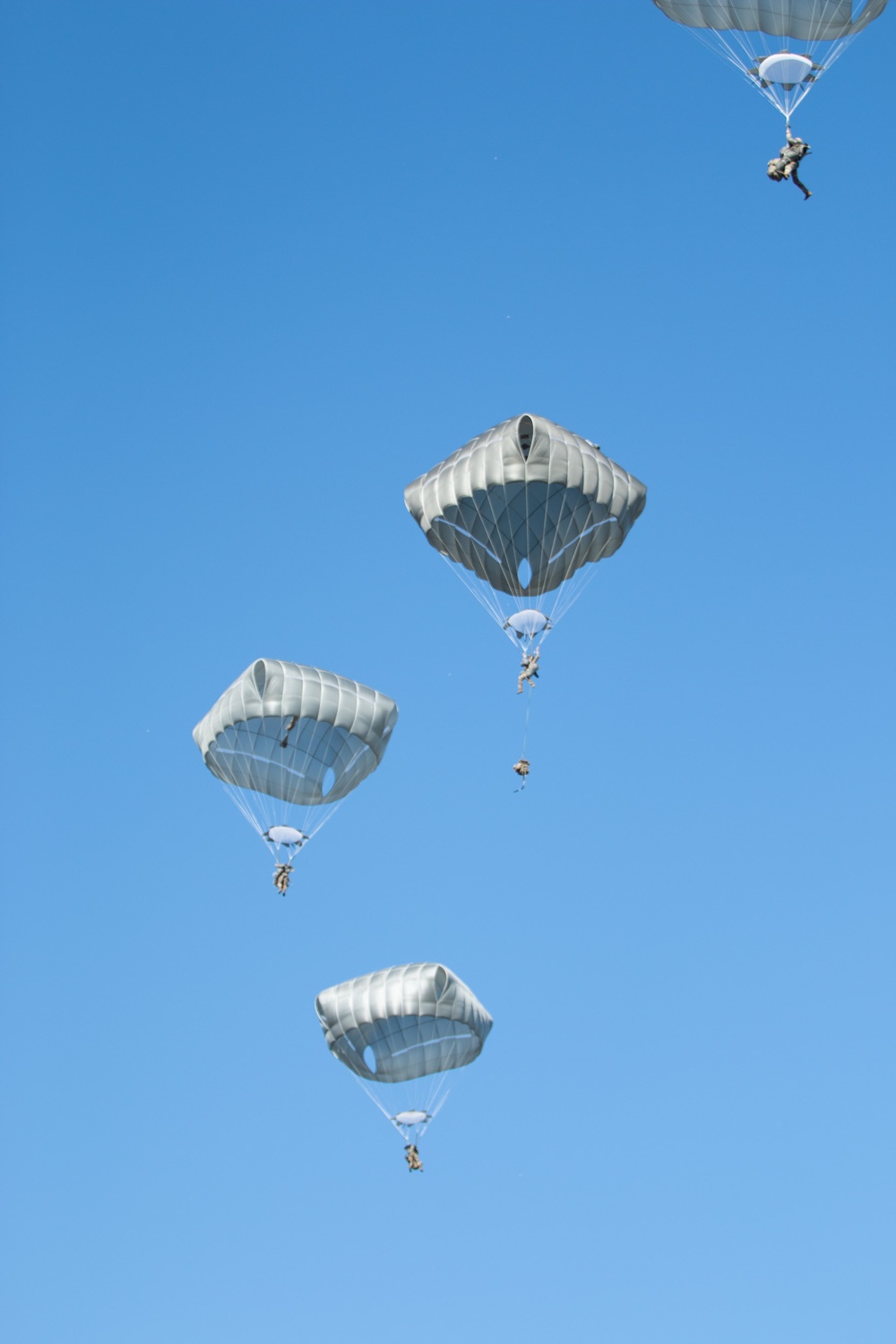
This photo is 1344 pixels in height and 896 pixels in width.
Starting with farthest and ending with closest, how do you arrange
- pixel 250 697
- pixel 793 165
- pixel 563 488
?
pixel 250 697, pixel 563 488, pixel 793 165

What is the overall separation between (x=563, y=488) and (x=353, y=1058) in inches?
563

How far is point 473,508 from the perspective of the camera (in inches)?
1916

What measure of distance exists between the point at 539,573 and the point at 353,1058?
478 inches

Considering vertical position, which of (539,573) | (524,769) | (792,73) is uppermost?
(792,73)

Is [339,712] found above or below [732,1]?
below

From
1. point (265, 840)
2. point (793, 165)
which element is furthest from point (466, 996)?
point (793, 165)

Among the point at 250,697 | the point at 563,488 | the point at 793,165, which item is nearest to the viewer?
the point at 793,165

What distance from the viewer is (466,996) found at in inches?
2062

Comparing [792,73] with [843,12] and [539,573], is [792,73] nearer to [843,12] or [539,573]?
[843,12]

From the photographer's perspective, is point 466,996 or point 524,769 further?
point 466,996

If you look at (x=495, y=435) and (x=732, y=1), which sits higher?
(x=732, y=1)

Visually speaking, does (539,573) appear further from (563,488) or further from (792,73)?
(792,73)

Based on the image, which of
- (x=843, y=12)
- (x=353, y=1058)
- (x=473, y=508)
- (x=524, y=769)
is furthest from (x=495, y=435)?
(x=353, y=1058)

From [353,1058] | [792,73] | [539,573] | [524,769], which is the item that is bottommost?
[353,1058]
